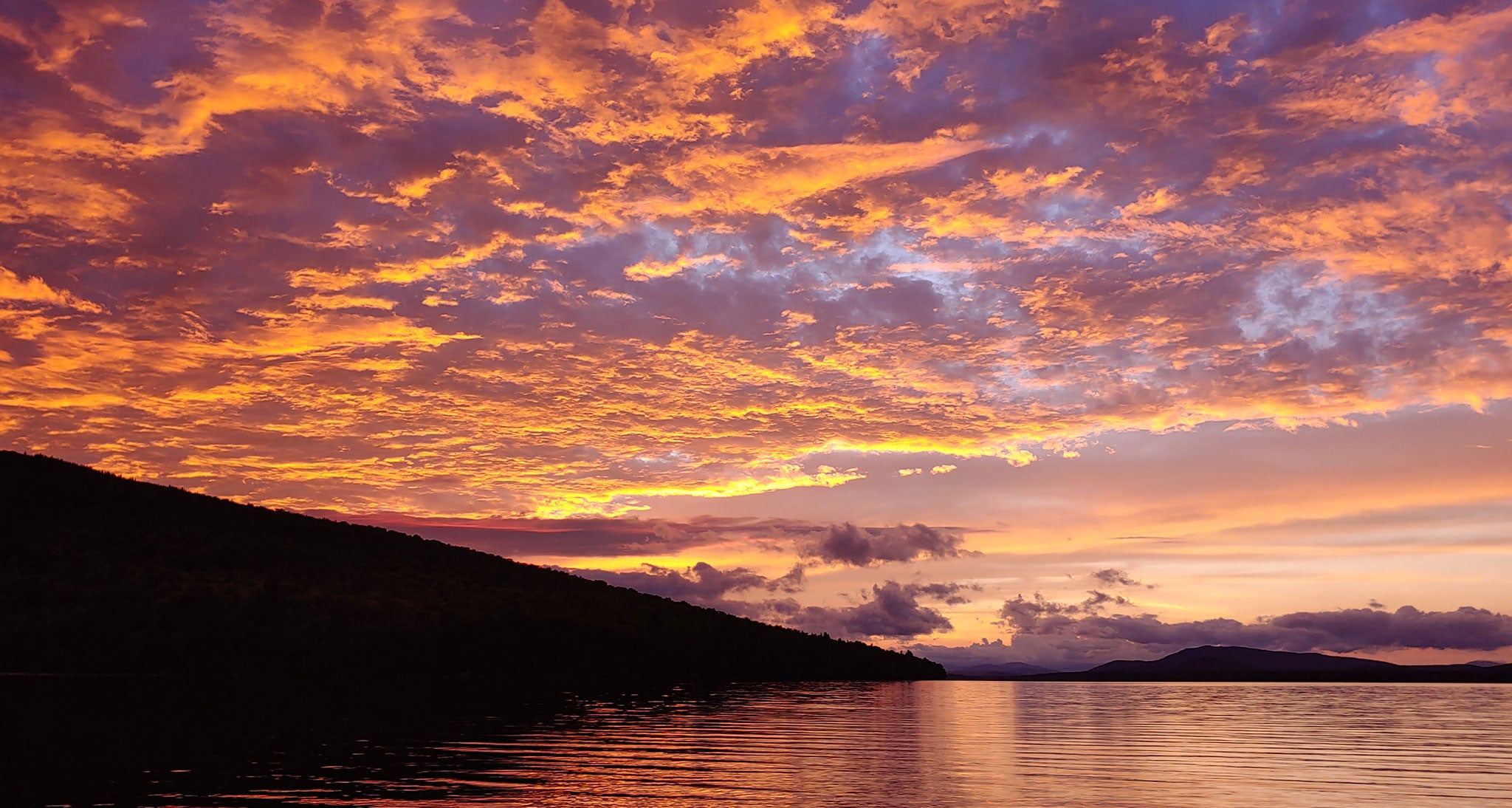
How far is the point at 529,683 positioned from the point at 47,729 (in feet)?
242

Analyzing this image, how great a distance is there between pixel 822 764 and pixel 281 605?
91671 mm

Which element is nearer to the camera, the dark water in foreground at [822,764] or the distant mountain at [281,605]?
the dark water in foreground at [822,764]

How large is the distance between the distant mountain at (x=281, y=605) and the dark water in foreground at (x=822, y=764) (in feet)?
176

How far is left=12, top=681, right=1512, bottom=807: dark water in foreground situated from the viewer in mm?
26703

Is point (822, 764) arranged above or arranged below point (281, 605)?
below

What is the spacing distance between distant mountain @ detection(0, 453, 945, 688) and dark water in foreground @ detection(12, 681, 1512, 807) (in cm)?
5377

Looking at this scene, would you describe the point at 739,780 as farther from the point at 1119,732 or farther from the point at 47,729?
the point at 1119,732

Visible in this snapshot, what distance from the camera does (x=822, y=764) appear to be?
3488cm

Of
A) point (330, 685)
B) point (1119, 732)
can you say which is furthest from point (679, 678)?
point (1119, 732)

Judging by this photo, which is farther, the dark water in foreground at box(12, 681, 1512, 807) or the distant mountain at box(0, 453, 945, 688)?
the distant mountain at box(0, 453, 945, 688)

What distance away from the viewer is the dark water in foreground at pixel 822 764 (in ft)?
87.6

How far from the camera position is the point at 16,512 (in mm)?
114062

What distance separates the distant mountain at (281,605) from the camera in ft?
308

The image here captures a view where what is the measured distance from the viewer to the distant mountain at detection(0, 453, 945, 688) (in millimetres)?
93938
